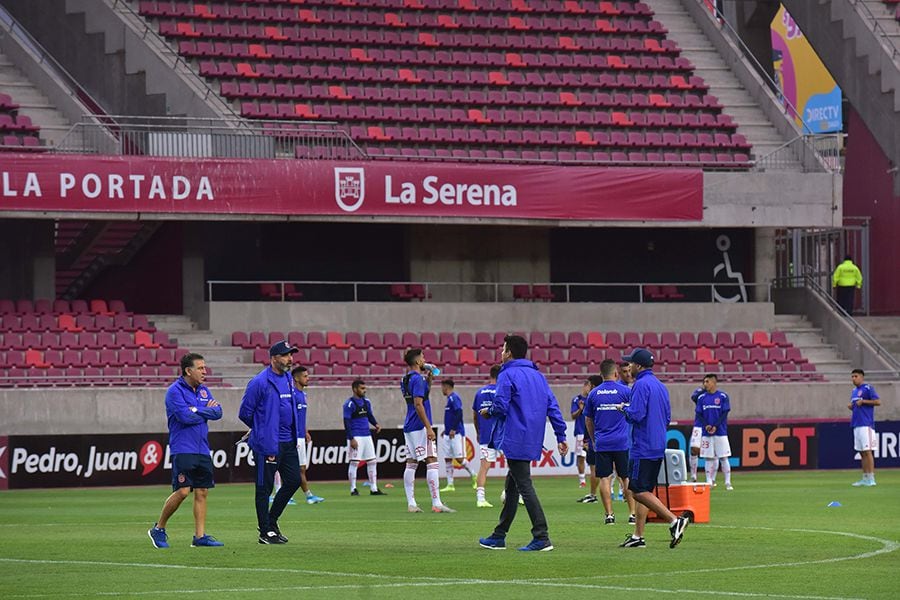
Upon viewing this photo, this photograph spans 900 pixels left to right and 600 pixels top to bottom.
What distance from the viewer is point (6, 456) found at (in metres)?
31.5

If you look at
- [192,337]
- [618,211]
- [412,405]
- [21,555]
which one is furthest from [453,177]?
[21,555]

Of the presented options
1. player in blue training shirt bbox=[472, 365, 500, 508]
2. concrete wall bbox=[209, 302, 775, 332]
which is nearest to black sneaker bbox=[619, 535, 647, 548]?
player in blue training shirt bbox=[472, 365, 500, 508]

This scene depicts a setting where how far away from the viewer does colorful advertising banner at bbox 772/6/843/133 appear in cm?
6022

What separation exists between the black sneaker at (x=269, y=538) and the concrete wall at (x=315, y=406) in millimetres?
16647

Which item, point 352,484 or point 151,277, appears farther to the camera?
point 151,277

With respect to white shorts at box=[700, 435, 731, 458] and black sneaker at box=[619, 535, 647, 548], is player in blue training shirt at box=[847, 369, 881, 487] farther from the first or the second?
black sneaker at box=[619, 535, 647, 548]

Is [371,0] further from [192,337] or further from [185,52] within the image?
[192,337]

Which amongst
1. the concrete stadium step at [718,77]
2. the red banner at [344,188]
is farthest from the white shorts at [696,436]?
the concrete stadium step at [718,77]

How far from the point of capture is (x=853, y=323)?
43.3 meters

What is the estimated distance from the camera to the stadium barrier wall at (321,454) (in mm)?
31656

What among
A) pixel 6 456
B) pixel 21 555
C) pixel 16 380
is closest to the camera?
pixel 21 555

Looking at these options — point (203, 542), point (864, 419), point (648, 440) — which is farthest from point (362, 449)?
point (648, 440)

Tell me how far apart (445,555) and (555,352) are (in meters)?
24.1

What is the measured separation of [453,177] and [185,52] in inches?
309
